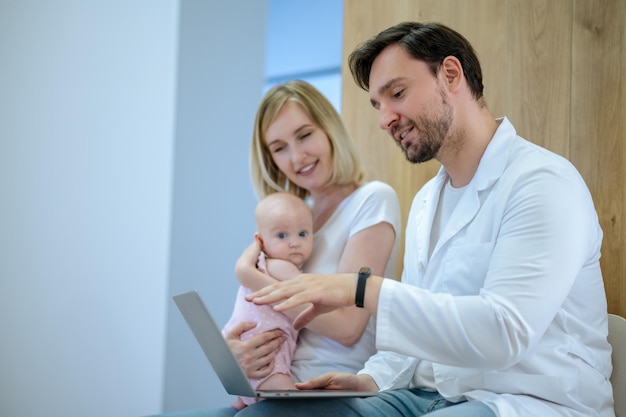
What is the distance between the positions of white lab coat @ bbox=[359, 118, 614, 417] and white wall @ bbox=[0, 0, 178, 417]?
187 centimetres

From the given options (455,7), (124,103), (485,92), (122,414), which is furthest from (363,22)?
(122,414)

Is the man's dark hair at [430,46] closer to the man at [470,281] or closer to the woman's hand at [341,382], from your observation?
the man at [470,281]

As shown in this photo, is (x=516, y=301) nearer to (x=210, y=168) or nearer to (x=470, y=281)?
(x=470, y=281)

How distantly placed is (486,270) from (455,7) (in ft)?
3.55

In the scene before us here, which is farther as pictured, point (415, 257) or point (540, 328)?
point (415, 257)

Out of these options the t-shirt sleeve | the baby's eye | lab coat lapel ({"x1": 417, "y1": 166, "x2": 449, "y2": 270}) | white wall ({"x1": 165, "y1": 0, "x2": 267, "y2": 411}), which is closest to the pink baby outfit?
the t-shirt sleeve

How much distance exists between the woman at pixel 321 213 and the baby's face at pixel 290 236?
54 millimetres

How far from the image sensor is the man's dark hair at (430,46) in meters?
1.83

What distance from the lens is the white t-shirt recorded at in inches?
83.9

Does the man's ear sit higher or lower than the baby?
higher

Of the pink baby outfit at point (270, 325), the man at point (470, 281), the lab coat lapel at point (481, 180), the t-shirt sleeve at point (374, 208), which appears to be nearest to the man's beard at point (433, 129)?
the man at point (470, 281)

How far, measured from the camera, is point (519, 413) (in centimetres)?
151

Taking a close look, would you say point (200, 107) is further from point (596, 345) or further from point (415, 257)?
point (596, 345)

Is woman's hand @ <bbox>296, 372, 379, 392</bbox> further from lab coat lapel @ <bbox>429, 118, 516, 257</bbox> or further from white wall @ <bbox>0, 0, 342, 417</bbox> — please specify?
white wall @ <bbox>0, 0, 342, 417</bbox>
